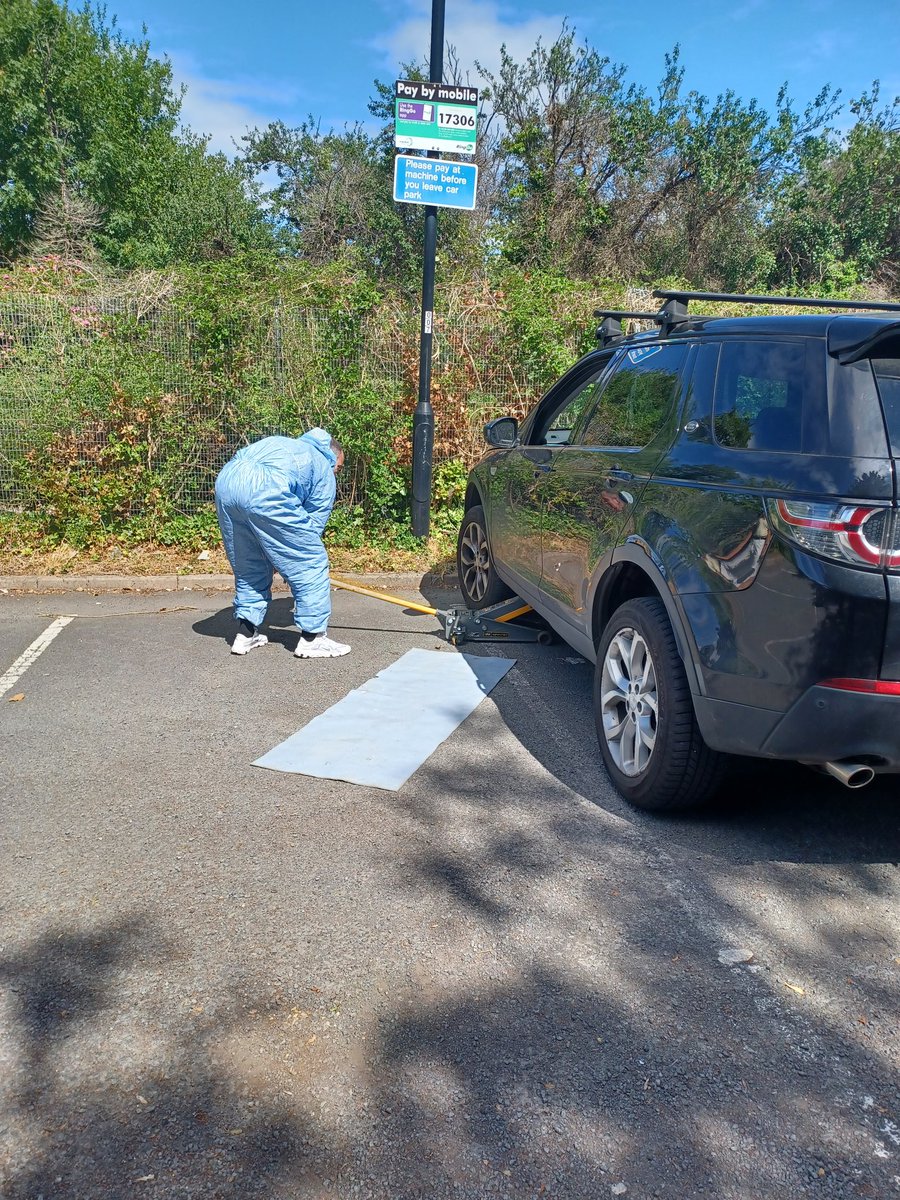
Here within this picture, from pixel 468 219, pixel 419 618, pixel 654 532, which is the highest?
pixel 468 219

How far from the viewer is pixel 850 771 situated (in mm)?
2812

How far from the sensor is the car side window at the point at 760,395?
2.96 m

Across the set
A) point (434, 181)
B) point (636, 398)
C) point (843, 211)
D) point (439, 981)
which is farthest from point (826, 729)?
point (843, 211)

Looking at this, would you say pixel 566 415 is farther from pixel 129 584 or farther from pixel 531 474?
pixel 129 584

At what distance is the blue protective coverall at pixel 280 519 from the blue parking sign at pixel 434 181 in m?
3.59

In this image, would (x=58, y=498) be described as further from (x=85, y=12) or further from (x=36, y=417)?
(x=85, y=12)

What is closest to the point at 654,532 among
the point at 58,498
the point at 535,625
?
the point at 535,625

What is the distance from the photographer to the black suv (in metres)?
2.65

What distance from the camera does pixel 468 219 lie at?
2386 cm

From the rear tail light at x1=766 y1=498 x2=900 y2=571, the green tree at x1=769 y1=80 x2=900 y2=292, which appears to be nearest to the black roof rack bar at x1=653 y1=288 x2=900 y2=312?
the rear tail light at x1=766 y1=498 x2=900 y2=571

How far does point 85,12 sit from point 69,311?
3299 cm

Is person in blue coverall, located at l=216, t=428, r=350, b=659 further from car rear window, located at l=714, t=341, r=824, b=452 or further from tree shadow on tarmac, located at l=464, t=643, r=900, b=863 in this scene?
car rear window, located at l=714, t=341, r=824, b=452

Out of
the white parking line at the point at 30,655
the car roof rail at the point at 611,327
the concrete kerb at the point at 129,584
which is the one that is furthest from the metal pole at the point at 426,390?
the car roof rail at the point at 611,327

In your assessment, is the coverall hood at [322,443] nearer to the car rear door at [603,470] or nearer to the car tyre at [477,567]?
the car tyre at [477,567]
